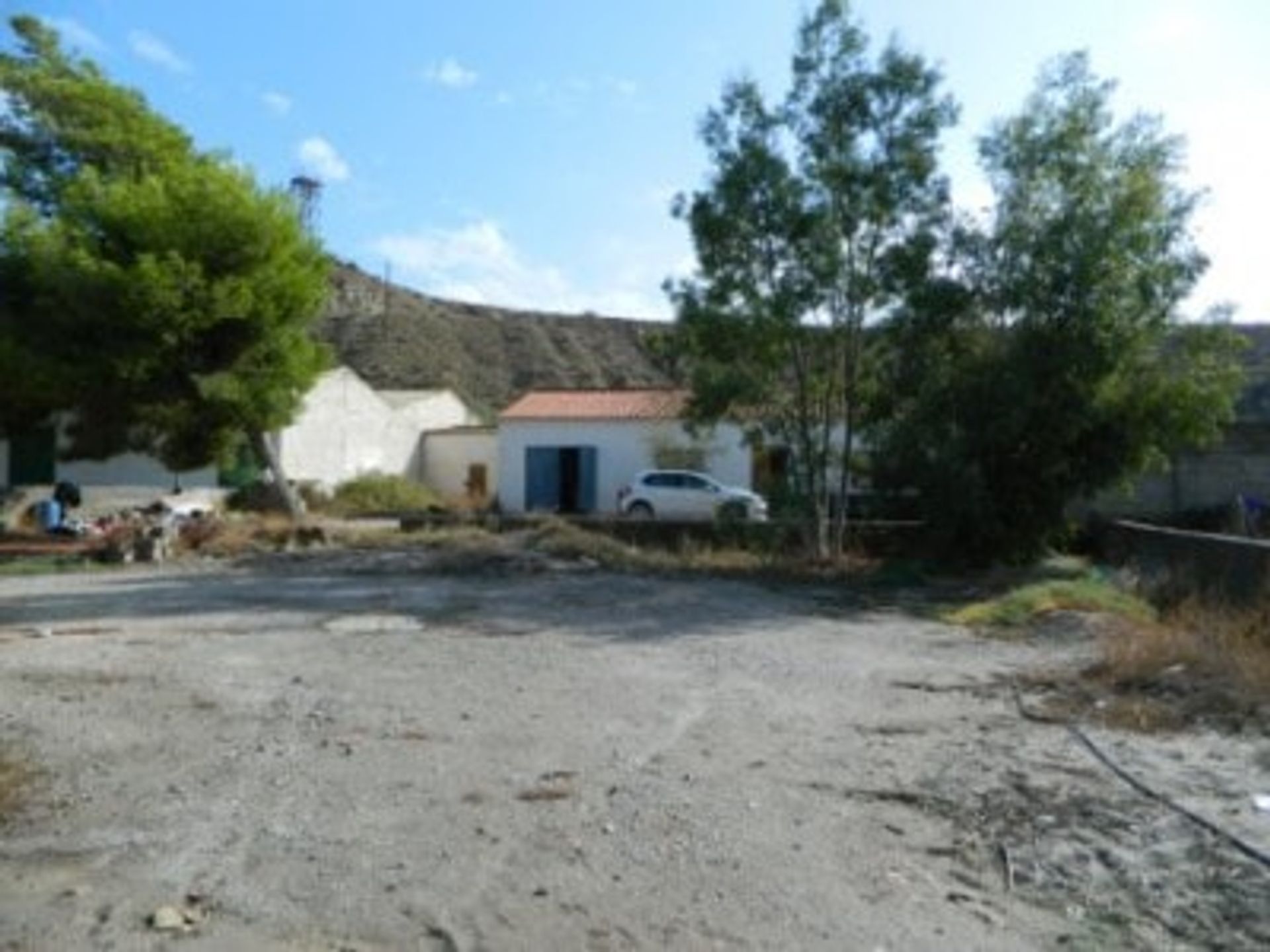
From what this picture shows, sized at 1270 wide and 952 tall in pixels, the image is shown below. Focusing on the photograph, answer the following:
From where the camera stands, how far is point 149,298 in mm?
25953

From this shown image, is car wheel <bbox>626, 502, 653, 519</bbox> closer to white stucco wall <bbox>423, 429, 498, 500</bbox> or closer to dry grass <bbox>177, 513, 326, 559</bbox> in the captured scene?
white stucco wall <bbox>423, 429, 498, 500</bbox>

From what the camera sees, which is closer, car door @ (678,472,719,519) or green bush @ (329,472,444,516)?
car door @ (678,472,719,519)

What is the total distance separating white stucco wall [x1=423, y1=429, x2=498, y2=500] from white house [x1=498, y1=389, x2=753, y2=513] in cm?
354

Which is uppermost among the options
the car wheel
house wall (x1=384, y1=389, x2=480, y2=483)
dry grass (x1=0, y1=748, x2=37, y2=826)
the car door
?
house wall (x1=384, y1=389, x2=480, y2=483)

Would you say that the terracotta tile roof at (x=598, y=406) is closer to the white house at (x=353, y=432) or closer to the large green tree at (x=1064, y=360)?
the white house at (x=353, y=432)

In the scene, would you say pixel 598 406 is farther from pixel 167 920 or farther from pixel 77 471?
pixel 167 920

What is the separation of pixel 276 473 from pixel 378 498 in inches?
297

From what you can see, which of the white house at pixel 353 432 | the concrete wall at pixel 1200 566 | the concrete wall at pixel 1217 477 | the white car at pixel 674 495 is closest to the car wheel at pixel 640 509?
the white car at pixel 674 495

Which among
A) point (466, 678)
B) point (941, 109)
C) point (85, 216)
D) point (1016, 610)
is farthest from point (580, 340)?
point (466, 678)

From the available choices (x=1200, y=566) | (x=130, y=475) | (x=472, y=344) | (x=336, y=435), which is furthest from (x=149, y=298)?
(x=472, y=344)

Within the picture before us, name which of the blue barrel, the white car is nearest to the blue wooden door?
the white car

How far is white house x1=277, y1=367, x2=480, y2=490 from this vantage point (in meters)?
38.1

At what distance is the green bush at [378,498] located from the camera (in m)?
36.7

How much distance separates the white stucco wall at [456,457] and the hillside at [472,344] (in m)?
13.2
